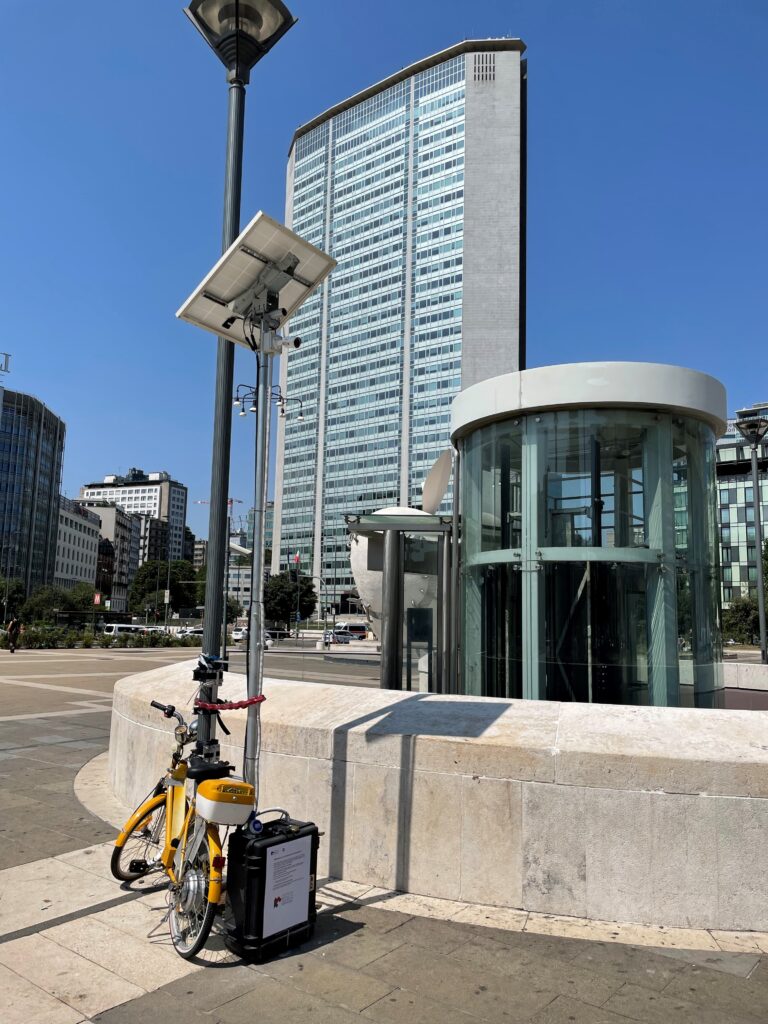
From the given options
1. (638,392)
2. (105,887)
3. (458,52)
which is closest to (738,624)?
(638,392)

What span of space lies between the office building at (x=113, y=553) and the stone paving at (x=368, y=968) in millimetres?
161242

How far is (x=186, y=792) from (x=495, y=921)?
6.88 ft

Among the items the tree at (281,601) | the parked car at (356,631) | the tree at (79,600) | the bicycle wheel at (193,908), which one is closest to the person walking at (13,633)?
the bicycle wheel at (193,908)

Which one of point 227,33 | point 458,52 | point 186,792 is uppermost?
point 458,52

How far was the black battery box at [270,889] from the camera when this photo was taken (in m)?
4.09

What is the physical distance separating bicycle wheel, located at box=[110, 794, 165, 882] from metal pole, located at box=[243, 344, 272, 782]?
86 centimetres

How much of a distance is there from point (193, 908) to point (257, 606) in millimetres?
1822

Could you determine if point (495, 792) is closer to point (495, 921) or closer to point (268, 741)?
point (495, 921)

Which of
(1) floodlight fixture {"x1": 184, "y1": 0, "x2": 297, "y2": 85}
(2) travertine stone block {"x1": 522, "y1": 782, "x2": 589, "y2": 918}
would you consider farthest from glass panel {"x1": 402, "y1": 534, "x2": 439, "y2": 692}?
(1) floodlight fixture {"x1": 184, "y1": 0, "x2": 297, "y2": 85}

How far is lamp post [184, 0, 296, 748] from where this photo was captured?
6.52m

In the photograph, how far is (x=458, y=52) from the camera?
132000mm

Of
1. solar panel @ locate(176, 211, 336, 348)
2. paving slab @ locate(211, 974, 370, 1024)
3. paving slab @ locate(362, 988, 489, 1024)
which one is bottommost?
paving slab @ locate(211, 974, 370, 1024)

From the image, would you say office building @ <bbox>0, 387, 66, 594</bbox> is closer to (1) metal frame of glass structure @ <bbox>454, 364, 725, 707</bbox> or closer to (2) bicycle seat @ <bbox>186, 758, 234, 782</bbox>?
(1) metal frame of glass structure @ <bbox>454, 364, 725, 707</bbox>

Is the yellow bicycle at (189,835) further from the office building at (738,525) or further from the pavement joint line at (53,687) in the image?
the office building at (738,525)
